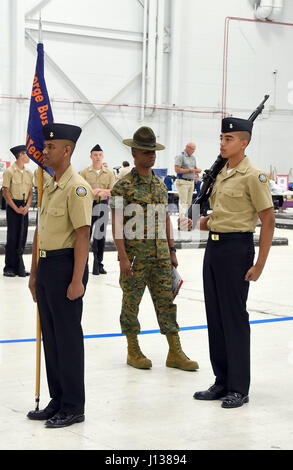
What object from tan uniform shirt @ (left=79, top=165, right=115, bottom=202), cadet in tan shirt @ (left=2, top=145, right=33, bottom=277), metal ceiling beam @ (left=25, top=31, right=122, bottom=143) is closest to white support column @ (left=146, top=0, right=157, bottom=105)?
metal ceiling beam @ (left=25, top=31, right=122, bottom=143)

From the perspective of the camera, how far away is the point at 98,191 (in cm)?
962

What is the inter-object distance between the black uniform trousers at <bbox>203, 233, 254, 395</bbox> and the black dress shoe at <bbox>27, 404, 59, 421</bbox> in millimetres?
1068

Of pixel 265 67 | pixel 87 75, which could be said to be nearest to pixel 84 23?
pixel 87 75

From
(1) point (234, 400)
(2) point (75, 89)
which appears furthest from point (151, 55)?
(1) point (234, 400)

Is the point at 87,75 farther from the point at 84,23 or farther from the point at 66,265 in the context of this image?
the point at 66,265

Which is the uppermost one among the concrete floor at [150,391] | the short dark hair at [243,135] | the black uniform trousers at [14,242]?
the short dark hair at [243,135]

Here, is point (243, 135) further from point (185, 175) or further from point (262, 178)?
point (185, 175)

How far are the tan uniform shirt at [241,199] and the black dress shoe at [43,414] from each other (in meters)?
1.37

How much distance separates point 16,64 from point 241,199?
56.9 feet

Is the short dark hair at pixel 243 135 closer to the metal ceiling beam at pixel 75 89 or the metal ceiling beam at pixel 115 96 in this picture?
the metal ceiling beam at pixel 75 89

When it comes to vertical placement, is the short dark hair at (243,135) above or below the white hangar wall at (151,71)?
below

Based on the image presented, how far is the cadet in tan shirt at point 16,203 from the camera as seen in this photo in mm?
9695

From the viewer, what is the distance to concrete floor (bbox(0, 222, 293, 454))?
3.91m

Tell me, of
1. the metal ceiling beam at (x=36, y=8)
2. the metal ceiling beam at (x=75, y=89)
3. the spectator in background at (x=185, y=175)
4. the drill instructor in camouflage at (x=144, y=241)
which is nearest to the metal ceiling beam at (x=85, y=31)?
the metal ceiling beam at (x=36, y=8)
